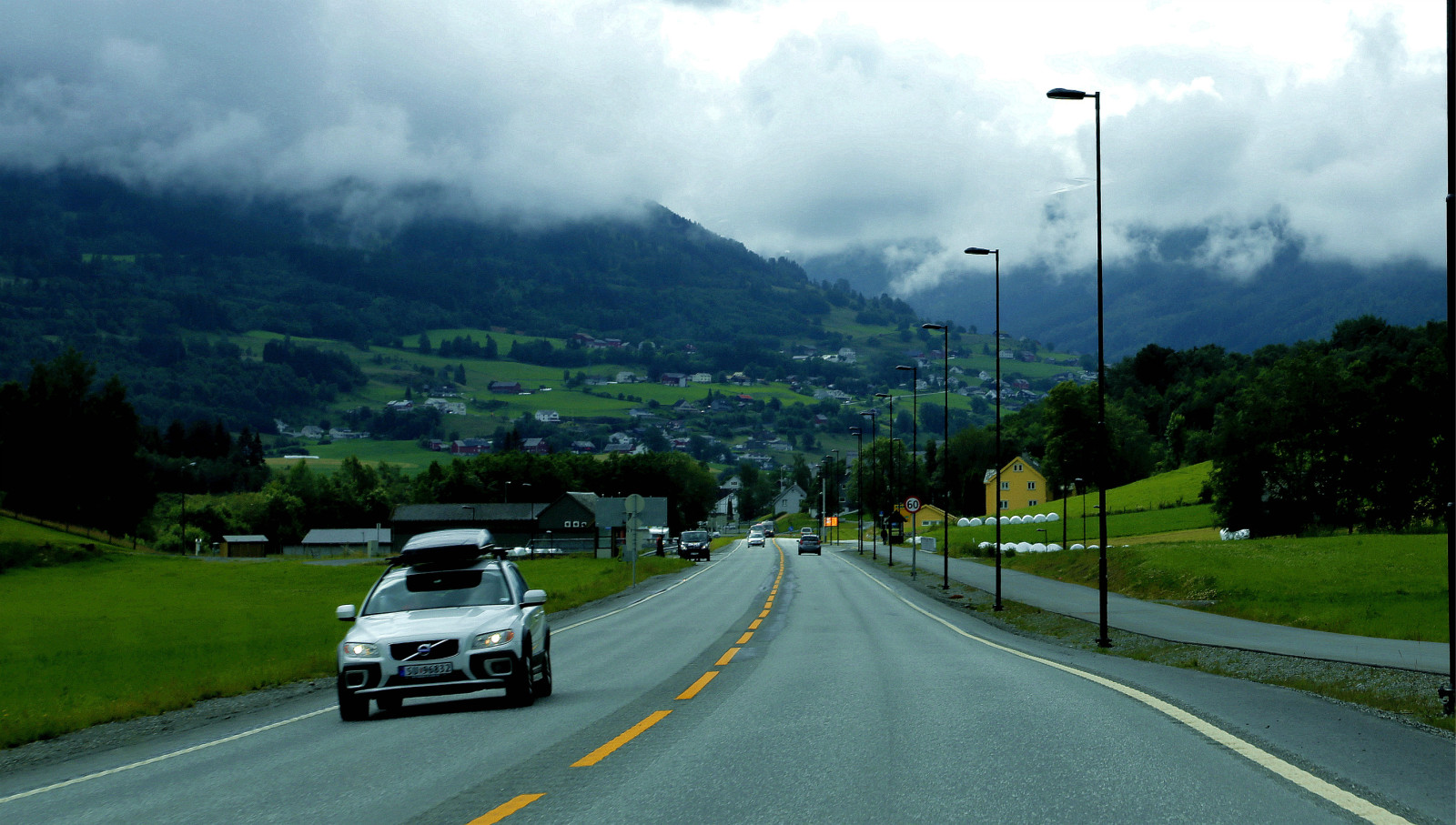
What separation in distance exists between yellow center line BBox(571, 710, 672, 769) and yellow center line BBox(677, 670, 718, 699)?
158 cm

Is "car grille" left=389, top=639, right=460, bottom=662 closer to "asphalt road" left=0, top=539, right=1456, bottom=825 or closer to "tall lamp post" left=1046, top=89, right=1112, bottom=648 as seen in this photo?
"asphalt road" left=0, top=539, right=1456, bottom=825

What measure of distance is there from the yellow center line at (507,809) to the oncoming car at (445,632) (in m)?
5.14

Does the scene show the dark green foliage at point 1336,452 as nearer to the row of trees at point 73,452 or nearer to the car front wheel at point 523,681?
the car front wheel at point 523,681

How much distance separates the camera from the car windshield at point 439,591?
14203 millimetres

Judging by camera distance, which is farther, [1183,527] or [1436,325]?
[1436,325]

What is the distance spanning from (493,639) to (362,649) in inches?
54.4

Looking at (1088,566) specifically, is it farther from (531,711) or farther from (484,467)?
(484,467)

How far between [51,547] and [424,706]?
236ft

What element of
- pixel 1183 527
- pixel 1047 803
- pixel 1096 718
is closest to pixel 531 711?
pixel 1096 718

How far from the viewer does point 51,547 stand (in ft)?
246

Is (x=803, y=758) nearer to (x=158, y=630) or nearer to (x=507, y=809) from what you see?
(x=507, y=809)

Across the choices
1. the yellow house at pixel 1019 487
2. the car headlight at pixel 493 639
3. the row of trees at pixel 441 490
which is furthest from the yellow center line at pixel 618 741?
the yellow house at pixel 1019 487

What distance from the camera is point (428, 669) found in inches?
501

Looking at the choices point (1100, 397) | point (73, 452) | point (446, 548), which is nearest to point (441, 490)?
point (73, 452)
